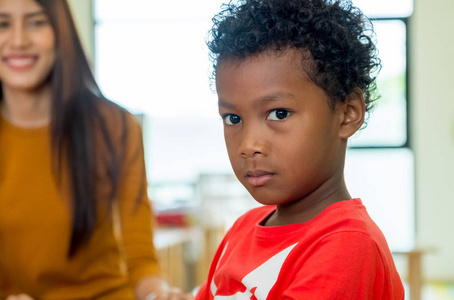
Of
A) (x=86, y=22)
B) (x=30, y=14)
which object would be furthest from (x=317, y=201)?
(x=86, y=22)

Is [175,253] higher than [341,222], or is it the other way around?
[341,222]

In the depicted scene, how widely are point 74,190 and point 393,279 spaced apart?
74cm

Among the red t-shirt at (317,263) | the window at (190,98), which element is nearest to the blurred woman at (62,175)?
the red t-shirt at (317,263)

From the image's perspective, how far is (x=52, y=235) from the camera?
1267 mm

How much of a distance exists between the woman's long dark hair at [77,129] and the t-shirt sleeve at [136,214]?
0.07 feet

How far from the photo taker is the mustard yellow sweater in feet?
4.09

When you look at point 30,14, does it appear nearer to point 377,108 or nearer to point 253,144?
point 253,144

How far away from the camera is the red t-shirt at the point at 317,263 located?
688mm

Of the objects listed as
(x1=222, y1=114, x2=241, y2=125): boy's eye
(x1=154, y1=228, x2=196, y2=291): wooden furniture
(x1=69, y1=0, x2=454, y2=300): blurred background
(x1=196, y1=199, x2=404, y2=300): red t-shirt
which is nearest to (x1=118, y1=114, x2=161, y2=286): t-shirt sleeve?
(x1=196, y1=199, x2=404, y2=300): red t-shirt

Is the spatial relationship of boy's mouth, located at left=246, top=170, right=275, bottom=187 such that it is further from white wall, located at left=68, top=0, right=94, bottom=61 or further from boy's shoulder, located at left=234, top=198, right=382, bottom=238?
white wall, located at left=68, top=0, right=94, bottom=61

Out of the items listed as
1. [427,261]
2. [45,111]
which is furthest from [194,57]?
[45,111]

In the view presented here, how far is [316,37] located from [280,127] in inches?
5.0

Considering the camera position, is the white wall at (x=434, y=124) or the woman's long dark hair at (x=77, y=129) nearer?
the woman's long dark hair at (x=77, y=129)

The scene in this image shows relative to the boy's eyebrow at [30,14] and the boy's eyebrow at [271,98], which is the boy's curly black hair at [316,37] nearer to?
the boy's eyebrow at [271,98]
